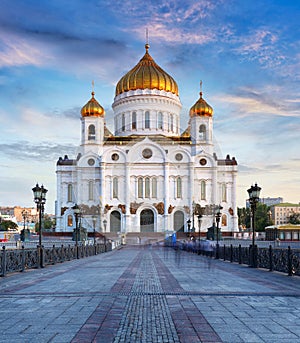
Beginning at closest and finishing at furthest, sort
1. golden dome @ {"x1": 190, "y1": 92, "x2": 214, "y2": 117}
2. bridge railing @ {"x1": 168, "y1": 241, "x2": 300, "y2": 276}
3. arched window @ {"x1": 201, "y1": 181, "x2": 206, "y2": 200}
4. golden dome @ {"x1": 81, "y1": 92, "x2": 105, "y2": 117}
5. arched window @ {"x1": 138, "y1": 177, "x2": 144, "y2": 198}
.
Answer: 1. bridge railing @ {"x1": 168, "y1": 241, "x2": 300, "y2": 276}
2. arched window @ {"x1": 138, "y1": 177, "x2": 144, "y2": 198}
3. arched window @ {"x1": 201, "y1": 181, "x2": 206, "y2": 200}
4. golden dome @ {"x1": 81, "y1": 92, "x2": 105, "y2": 117}
5. golden dome @ {"x1": 190, "y1": 92, "x2": 214, "y2": 117}

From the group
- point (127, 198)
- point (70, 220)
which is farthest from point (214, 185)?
point (70, 220)

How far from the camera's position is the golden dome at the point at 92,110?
5912 cm

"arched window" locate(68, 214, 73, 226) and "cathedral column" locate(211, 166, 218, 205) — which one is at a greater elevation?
"cathedral column" locate(211, 166, 218, 205)

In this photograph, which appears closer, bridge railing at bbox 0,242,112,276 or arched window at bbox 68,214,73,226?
bridge railing at bbox 0,242,112,276

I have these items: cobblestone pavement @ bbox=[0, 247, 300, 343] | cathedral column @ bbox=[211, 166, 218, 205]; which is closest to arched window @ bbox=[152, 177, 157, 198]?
cathedral column @ bbox=[211, 166, 218, 205]

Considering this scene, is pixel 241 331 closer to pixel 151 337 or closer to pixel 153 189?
pixel 151 337

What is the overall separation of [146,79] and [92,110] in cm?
892

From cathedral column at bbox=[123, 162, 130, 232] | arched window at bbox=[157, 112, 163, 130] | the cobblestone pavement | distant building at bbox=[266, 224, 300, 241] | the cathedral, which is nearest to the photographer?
the cobblestone pavement

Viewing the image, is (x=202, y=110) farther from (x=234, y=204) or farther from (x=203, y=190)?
(x=234, y=204)

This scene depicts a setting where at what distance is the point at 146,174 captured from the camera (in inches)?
2228

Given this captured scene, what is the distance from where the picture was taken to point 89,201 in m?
56.2

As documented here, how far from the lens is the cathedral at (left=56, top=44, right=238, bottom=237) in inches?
2175

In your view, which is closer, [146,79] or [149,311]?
[149,311]

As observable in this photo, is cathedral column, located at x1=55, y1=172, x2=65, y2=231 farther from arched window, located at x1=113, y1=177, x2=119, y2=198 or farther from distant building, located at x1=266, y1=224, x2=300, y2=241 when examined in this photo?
distant building, located at x1=266, y1=224, x2=300, y2=241
